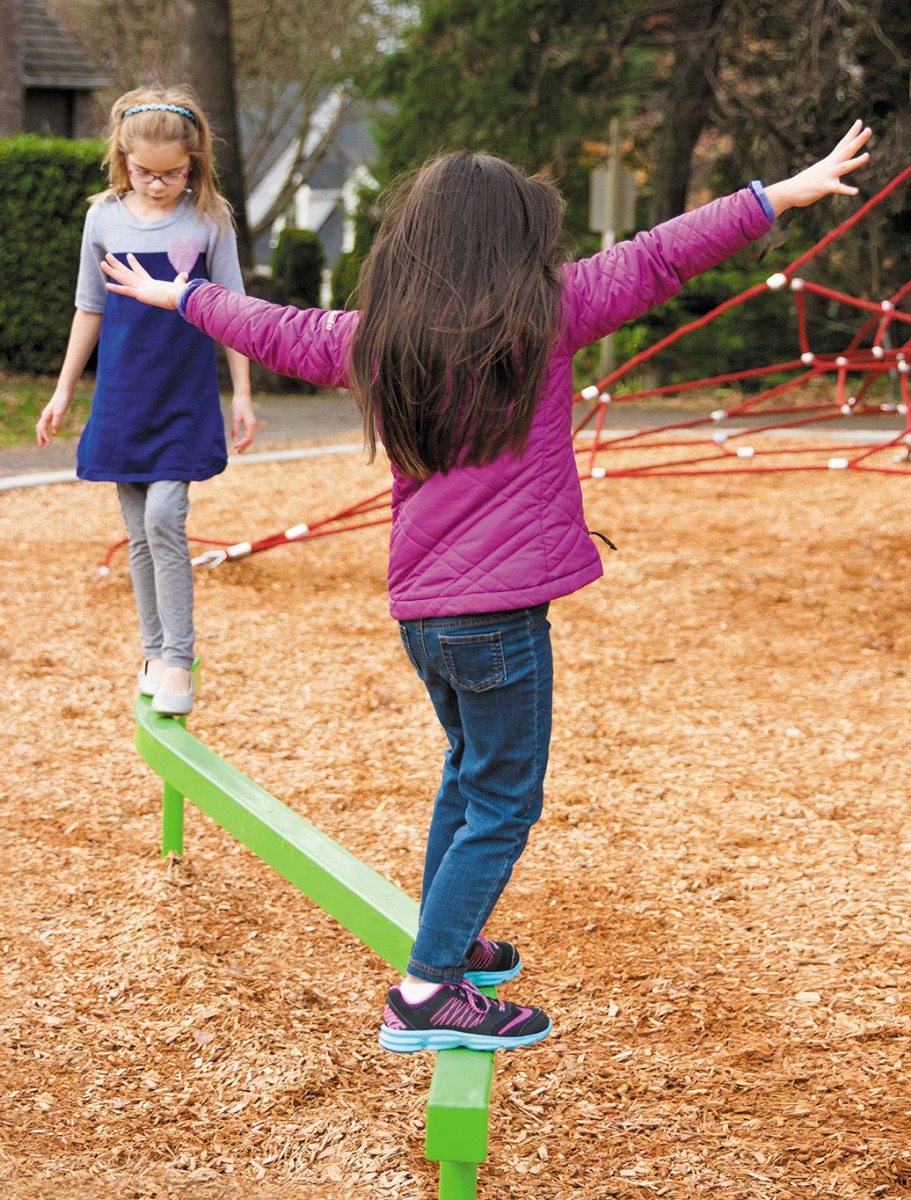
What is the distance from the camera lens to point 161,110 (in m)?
2.85

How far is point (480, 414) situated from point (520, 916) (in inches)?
59.5

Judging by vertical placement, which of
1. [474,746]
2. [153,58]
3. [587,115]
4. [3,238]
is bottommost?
[474,746]

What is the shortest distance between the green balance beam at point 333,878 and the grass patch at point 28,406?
22.9ft

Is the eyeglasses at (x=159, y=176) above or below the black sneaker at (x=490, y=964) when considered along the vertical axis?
above

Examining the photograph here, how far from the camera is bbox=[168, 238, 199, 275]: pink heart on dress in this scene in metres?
2.90

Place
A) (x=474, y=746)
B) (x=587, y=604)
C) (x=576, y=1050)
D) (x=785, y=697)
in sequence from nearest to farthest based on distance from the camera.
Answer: (x=474, y=746), (x=576, y=1050), (x=785, y=697), (x=587, y=604)

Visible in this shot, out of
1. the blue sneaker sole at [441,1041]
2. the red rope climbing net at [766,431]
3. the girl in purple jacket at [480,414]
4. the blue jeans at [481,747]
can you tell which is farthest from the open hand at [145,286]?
the red rope climbing net at [766,431]

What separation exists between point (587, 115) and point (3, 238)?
5.86m

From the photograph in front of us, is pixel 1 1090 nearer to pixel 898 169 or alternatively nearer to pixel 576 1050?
pixel 576 1050

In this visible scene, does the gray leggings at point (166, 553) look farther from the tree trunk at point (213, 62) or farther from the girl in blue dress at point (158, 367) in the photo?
the tree trunk at point (213, 62)

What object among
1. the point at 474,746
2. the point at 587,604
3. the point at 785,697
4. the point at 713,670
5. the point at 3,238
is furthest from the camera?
the point at 3,238

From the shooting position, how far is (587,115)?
13523 mm

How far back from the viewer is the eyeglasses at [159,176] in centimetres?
294

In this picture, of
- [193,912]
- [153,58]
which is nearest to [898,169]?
[193,912]
